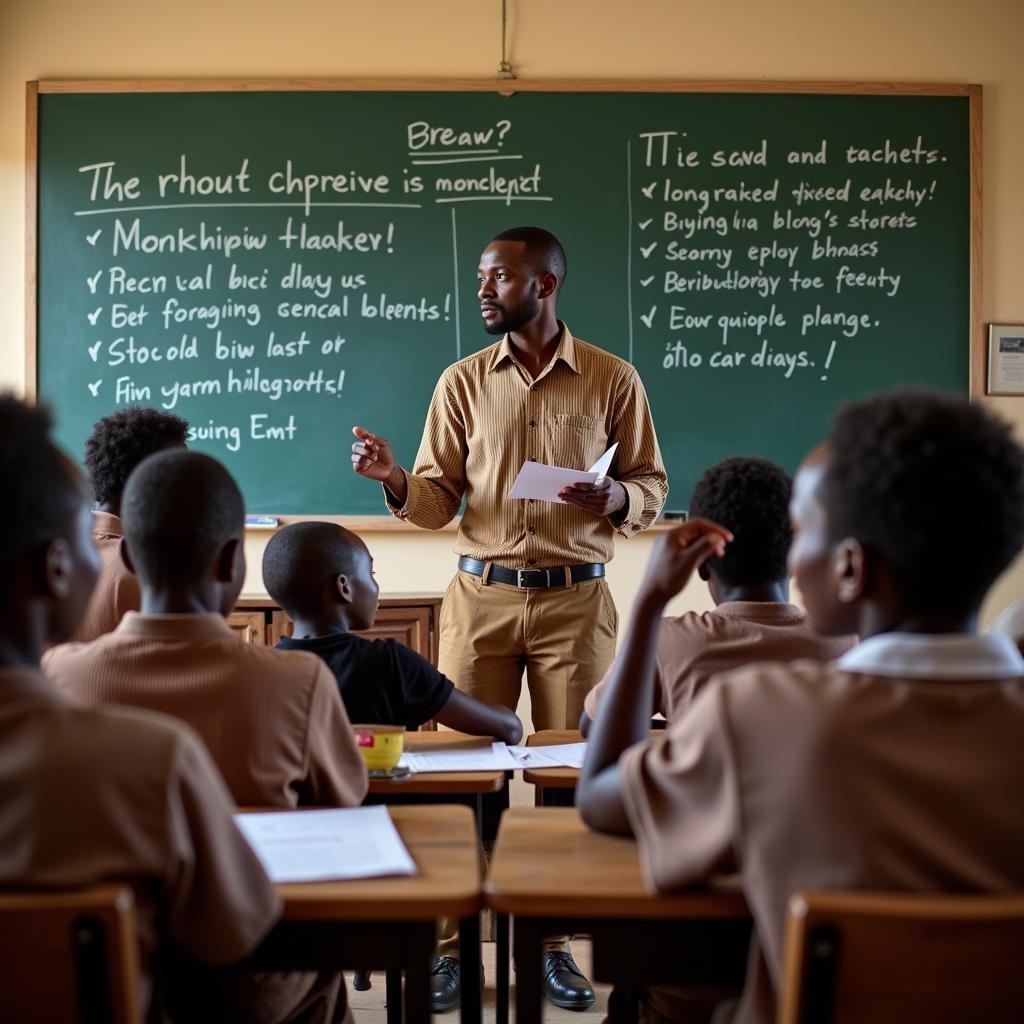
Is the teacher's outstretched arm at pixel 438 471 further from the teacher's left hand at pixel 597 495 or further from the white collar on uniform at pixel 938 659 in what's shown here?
the white collar on uniform at pixel 938 659

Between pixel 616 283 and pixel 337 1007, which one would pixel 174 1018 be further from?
pixel 616 283

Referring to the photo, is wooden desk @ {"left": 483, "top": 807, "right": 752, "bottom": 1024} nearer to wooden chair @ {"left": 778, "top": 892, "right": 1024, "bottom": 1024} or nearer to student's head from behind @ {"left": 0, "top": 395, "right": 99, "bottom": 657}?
wooden chair @ {"left": 778, "top": 892, "right": 1024, "bottom": 1024}

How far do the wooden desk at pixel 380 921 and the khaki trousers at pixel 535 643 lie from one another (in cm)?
171

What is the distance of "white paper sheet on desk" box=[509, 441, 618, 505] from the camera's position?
2.66 metres

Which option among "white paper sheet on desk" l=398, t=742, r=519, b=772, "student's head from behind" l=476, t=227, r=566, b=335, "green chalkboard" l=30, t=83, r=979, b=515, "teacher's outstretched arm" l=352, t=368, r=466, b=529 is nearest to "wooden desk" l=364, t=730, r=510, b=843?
"white paper sheet on desk" l=398, t=742, r=519, b=772

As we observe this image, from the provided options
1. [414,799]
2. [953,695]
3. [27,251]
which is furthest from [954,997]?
[27,251]

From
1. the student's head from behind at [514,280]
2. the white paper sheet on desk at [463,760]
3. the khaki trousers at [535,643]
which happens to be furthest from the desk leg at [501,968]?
the student's head from behind at [514,280]

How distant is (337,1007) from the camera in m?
1.61

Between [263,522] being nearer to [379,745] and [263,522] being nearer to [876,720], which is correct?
[379,745]

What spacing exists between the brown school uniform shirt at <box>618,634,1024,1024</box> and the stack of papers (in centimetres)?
81

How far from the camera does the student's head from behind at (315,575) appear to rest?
2.21 m

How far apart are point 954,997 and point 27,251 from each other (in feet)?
13.5

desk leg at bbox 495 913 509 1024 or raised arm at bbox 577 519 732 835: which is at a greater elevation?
raised arm at bbox 577 519 732 835

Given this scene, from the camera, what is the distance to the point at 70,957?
944mm
